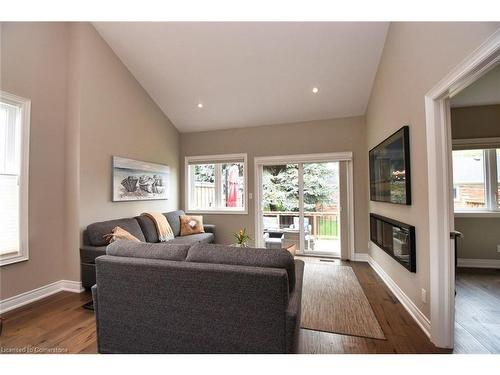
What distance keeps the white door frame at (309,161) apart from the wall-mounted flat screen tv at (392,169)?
0.61 meters

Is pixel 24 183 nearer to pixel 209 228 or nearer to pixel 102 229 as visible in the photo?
pixel 102 229

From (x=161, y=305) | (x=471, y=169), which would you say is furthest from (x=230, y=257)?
(x=471, y=169)

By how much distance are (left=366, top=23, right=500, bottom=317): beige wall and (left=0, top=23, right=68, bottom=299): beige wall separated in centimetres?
405

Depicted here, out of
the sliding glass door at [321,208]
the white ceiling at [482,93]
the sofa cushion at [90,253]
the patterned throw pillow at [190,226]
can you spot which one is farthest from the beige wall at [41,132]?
the white ceiling at [482,93]

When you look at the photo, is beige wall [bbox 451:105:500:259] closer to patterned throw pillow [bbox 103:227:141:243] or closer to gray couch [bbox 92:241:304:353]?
gray couch [bbox 92:241:304:353]

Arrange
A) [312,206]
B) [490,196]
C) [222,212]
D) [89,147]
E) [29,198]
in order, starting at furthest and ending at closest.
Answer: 1. [222,212]
2. [312,206]
3. [490,196]
4. [89,147]
5. [29,198]

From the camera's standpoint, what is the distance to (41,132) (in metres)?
2.80

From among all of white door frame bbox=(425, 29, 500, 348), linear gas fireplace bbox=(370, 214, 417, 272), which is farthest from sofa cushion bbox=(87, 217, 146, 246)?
white door frame bbox=(425, 29, 500, 348)

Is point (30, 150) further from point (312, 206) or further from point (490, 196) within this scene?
point (490, 196)

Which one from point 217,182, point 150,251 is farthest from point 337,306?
point 217,182

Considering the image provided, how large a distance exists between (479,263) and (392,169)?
2.49 m

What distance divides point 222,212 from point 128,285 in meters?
3.49

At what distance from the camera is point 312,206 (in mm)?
4668

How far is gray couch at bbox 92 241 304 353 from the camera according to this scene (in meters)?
1.38
